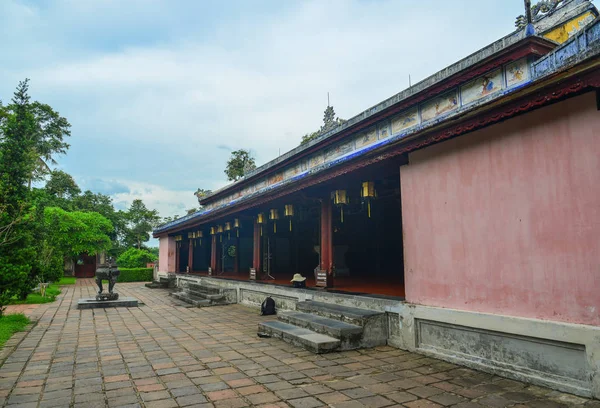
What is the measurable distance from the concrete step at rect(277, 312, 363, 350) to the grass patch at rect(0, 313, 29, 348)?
5.27 m

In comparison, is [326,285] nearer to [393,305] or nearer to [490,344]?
[393,305]

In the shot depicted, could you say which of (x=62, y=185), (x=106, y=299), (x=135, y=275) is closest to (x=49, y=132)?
(x=62, y=185)

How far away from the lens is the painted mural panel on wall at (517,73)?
695 centimetres

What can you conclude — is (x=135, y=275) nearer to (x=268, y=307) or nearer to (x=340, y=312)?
(x=268, y=307)

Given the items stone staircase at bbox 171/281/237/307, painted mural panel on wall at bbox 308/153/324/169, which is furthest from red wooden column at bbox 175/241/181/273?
painted mural panel on wall at bbox 308/153/324/169

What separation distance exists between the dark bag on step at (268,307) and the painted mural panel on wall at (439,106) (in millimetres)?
5822

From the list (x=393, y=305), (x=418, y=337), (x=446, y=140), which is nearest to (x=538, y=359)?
(x=418, y=337)

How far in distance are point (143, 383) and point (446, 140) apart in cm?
505

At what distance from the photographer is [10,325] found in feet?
28.1

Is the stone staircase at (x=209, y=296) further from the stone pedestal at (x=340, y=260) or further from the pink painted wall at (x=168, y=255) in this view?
the pink painted wall at (x=168, y=255)

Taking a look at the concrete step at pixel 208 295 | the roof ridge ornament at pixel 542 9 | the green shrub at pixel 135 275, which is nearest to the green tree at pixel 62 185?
the green shrub at pixel 135 275

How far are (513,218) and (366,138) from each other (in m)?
6.43

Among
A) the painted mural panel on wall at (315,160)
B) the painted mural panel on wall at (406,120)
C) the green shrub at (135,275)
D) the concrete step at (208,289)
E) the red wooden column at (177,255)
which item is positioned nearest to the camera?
the painted mural panel on wall at (406,120)

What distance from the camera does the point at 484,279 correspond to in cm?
504
